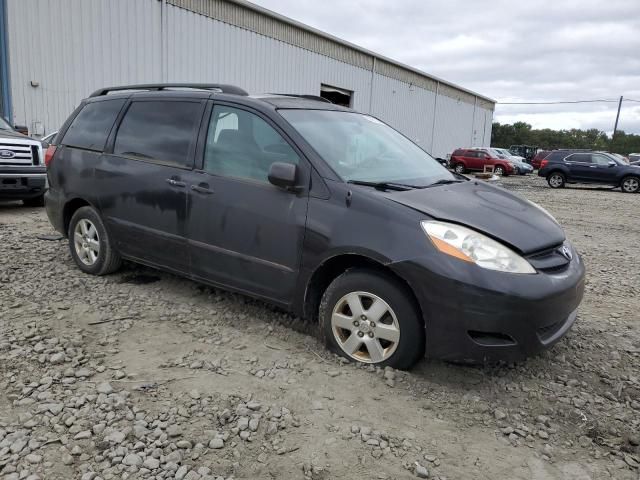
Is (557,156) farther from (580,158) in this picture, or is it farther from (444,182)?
(444,182)

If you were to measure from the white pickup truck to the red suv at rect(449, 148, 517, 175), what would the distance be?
82.5ft

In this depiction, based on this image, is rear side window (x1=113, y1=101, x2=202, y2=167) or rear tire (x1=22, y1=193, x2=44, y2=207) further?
rear tire (x1=22, y1=193, x2=44, y2=207)

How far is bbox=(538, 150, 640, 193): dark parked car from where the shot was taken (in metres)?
19.9

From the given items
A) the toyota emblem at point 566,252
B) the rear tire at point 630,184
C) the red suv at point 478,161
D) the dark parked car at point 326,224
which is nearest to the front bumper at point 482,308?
the dark parked car at point 326,224

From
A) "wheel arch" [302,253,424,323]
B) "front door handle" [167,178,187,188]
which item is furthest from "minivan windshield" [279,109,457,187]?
"front door handle" [167,178,187,188]

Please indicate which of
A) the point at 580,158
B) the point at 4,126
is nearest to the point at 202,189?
the point at 4,126

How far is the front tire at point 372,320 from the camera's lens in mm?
2965

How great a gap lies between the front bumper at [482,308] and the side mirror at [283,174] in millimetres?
889

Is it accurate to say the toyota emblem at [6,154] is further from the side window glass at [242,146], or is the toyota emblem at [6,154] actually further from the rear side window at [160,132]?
the side window glass at [242,146]

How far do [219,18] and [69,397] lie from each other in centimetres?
1596

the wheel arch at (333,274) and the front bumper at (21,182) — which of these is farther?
the front bumper at (21,182)

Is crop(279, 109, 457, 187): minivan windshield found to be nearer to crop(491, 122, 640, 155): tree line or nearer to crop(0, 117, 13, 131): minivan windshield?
crop(0, 117, 13, 131): minivan windshield

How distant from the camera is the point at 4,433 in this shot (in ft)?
7.95

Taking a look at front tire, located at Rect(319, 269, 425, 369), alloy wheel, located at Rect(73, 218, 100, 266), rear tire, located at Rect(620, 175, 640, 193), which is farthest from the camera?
rear tire, located at Rect(620, 175, 640, 193)
